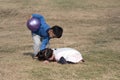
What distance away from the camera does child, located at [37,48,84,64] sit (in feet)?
29.5

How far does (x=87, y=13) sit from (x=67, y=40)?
364 inches

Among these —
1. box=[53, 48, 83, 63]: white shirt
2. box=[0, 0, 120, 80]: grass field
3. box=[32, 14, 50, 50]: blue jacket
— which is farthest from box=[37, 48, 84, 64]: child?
box=[32, 14, 50, 50]: blue jacket

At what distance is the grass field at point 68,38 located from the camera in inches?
324

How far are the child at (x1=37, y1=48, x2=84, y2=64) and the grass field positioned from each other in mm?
175

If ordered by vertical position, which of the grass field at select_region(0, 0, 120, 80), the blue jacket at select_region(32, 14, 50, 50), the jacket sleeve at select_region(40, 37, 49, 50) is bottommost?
the grass field at select_region(0, 0, 120, 80)

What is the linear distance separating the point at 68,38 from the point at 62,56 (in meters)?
5.01

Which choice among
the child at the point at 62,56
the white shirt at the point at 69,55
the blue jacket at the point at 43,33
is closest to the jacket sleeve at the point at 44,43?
the blue jacket at the point at 43,33

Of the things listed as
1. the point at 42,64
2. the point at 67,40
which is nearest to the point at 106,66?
the point at 42,64

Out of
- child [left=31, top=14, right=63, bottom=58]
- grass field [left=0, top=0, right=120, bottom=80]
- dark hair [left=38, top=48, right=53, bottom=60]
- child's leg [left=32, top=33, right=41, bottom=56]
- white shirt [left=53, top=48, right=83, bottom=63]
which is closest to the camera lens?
grass field [left=0, top=0, right=120, bottom=80]

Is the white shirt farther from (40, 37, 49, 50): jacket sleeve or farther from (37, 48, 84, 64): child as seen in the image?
(40, 37, 49, 50): jacket sleeve

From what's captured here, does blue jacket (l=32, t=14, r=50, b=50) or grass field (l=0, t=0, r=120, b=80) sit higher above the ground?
blue jacket (l=32, t=14, r=50, b=50)

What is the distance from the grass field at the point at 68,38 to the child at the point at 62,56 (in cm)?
18

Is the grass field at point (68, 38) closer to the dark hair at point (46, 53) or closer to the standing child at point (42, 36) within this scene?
the dark hair at point (46, 53)

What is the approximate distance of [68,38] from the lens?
1402 cm
